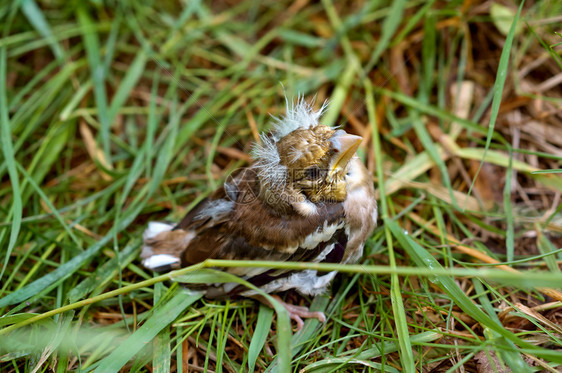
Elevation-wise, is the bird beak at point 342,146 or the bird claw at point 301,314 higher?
the bird beak at point 342,146

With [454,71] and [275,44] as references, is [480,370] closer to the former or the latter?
[454,71]

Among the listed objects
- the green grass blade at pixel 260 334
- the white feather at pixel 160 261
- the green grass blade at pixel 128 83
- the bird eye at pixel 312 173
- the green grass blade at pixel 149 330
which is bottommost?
the green grass blade at pixel 260 334

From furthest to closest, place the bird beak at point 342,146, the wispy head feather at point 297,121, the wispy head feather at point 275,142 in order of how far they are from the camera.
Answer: the wispy head feather at point 297,121 < the wispy head feather at point 275,142 < the bird beak at point 342,146

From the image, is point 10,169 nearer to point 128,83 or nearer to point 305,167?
point 128,83

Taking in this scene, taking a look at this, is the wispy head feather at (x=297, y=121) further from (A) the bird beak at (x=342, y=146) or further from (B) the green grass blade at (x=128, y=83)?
(B) the green grass blade at (x=128, y=83)

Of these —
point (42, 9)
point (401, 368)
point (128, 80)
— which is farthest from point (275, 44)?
point (401, 368)

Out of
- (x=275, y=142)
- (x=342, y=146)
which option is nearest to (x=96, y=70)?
(x=275, y=142)

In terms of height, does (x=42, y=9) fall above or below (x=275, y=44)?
above

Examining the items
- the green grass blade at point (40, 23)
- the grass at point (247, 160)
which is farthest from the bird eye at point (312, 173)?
the green grass blade at point (40, 23)
